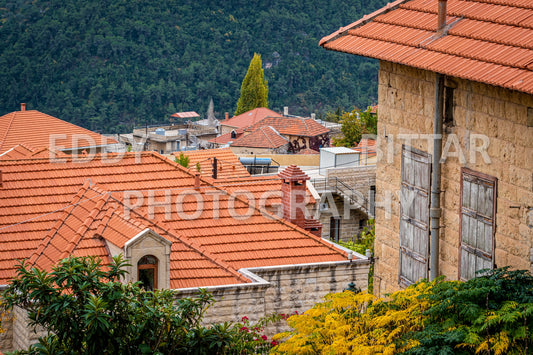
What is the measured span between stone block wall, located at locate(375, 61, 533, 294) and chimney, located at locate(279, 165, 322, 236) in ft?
23.8

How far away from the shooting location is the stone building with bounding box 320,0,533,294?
40.4ft

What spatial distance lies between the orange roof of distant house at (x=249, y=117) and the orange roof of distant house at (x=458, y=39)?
82144mm

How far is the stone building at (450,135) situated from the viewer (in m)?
12.3

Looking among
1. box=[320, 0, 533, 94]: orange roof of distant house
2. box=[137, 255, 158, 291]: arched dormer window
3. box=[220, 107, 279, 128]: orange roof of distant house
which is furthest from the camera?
box=[220, 107, 279, 128]: orange roof of distant house

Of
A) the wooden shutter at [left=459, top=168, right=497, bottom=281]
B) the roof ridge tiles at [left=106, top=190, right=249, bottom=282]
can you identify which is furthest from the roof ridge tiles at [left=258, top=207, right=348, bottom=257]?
the wooden shutter at [left=459, top=168, right=497, bottom=281]

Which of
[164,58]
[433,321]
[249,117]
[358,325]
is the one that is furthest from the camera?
[164,58]

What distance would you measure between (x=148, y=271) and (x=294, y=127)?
66569 millimetres

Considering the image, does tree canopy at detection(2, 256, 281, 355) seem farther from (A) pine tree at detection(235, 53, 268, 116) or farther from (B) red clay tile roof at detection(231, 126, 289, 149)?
(A) pine tree at detection(235, 53, 268, 116)

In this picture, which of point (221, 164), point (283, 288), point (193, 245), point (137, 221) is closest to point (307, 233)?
point (283, 288)

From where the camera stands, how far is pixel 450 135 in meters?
13.7

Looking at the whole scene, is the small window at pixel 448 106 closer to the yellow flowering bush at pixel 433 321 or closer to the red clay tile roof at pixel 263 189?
the yellow flowering bush at pixel 433 321

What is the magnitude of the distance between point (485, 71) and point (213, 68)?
5203 inches

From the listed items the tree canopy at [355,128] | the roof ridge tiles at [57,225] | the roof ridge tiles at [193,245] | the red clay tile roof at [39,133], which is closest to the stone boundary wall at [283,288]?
the roof ridge tiles at [193,245]

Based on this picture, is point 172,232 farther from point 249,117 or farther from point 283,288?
point 249,117
